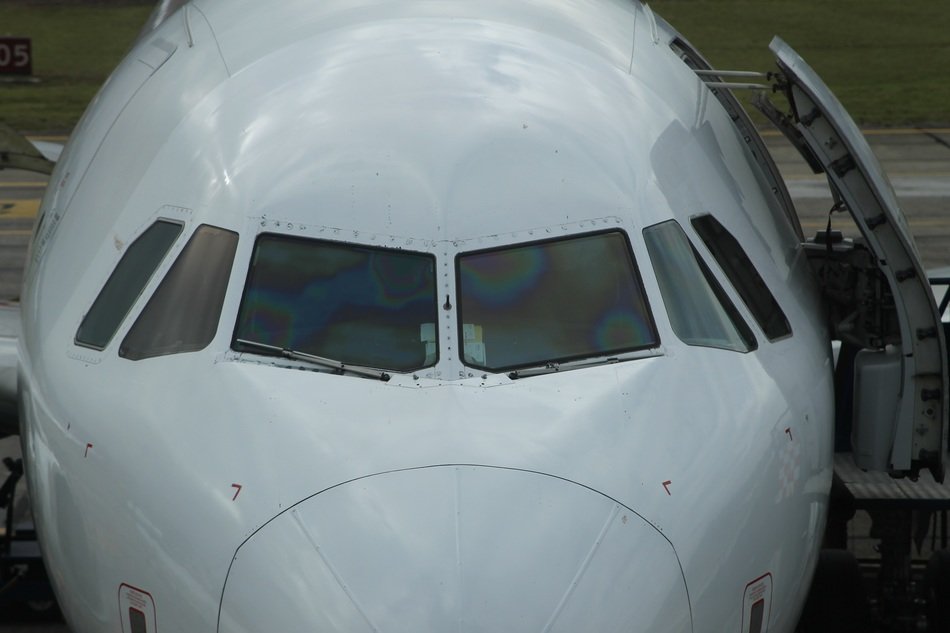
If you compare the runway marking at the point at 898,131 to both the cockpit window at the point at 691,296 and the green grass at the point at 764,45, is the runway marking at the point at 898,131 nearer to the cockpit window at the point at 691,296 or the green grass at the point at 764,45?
the green grass at the point at 764,45

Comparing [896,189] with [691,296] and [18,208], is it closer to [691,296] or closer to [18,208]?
[18,208]

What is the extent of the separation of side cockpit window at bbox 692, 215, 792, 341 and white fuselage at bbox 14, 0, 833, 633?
10 cm

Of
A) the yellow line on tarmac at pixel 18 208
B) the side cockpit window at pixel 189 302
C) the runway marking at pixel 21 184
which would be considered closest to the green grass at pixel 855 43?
the runway marking at pixel 21 184

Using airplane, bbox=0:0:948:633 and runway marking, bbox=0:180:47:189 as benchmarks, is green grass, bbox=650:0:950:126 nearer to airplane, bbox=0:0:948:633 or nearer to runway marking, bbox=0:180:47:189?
runway marking, bbox=0:180:47:189

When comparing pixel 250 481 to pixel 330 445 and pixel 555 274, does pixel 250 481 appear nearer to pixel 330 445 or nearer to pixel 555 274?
pixel 330 445

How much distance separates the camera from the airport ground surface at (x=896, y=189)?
2184 centimetres

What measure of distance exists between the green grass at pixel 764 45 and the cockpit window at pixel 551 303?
75.6 feet

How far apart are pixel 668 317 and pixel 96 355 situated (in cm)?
256

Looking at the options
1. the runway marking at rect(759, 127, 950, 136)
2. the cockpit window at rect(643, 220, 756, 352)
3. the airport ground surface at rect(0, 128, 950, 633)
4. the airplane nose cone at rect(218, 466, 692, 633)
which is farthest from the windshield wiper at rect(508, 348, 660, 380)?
the runway marking at rect(759, 127, 950, 136)

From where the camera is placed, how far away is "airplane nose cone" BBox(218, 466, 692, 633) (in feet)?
17.3

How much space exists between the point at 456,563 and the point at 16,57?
100ft

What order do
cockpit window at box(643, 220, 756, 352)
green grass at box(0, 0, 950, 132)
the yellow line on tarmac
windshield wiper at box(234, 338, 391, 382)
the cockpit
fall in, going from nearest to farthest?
windshield wiper at box(234, 338, 391, 382) → the cockpit → cockpit window at box(643, 220, 756, 352) → the yellow line on tarmac → green grass at box(0, 0, 950, 132)

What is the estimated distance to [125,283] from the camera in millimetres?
6926

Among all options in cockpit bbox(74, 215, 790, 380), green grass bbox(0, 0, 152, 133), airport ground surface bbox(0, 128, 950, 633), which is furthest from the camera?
green grass bbox(0, 0, 152, 133)
